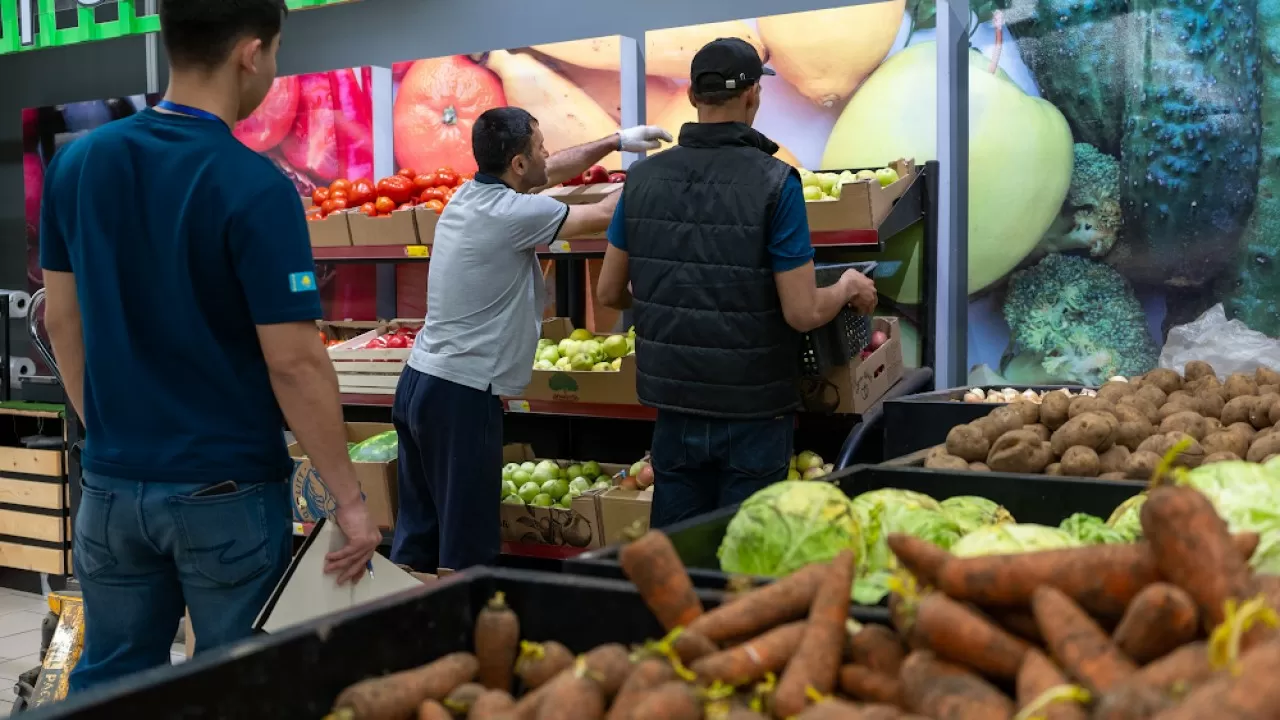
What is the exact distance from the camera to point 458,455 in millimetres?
3604

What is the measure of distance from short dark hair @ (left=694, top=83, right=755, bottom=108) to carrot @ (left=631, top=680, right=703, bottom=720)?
6.95ft

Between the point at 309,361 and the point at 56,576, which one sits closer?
the point at 309,361

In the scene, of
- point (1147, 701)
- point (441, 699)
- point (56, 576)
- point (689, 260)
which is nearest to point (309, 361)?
point (441, 699)

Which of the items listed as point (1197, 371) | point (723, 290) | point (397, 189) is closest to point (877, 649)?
point (723, 290)

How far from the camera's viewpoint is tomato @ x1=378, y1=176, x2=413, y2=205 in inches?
195

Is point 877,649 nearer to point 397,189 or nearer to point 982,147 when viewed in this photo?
point 982,147

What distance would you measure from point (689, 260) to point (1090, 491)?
1.27 metres

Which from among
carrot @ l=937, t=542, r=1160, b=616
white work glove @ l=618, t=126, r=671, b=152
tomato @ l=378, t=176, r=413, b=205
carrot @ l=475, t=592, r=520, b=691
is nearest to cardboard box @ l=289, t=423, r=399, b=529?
tomato @ l=378, t=176, r=413, b=205

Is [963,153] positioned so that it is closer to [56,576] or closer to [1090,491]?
[1090,491]

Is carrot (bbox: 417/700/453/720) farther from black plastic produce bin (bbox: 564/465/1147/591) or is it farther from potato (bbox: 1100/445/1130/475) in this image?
potato (bbox: 1100/445/1130/475)

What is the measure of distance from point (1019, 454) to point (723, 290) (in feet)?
2.95

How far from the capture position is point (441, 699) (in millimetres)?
1292

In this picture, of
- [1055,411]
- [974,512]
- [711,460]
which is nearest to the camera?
[974,512]

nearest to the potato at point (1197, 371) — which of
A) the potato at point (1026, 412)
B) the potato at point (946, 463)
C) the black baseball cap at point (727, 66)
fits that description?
the potato at point (1026, 412)
